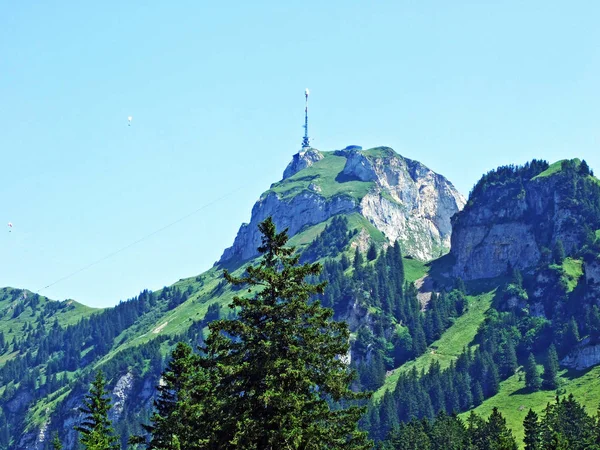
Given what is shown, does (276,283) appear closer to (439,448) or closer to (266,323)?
(266,323)

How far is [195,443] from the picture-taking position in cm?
4847

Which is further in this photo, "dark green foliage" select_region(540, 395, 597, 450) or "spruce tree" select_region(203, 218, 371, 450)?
"dark green foliage" select_region(540, 395, 597, 450)

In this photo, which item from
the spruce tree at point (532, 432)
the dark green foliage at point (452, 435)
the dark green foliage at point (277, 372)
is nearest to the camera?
the dark green foliage at point (277, 372)

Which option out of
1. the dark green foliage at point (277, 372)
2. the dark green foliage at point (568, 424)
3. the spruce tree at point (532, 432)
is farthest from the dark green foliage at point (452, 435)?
the dark green foliage at point (277, 372)

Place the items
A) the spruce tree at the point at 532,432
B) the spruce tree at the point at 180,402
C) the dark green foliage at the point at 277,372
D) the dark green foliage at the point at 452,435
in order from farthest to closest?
1. the spruce tree at the point at 532,432
2. the dark green foliage at the point at 452,435
3. the spruce tree at the point at 180,402
4. the dark green foliage at the point at 277,372

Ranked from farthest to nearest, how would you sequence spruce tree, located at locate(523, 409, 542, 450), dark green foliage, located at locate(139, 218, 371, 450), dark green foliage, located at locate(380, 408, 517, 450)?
spruce tree, located at locate(523, 409, 542, 450), dark green foliage, located at locate(380, 408, 517, 450), dark green foliage, located at locate(139, 218, 371, 450)

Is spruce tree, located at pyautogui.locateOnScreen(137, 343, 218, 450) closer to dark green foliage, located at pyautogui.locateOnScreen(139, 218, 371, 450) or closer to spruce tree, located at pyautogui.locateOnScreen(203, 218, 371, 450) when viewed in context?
dark green foliage, located at pyautogui.locateOnScreen(139, 218, 371, 450)

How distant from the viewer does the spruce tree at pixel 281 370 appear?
44.3m

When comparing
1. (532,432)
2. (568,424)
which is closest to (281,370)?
(532,432)

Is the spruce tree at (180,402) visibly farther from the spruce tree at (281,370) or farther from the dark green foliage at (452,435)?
the dark green foliage at (452,435)

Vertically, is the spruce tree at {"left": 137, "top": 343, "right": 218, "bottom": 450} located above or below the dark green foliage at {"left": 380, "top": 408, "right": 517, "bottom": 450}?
above

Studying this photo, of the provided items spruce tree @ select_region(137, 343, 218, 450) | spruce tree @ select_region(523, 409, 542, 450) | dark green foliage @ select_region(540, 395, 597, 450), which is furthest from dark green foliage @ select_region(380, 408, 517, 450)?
spruce tree @ select_region(137, 343, 218, 450)

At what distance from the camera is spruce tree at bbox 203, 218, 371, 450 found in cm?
4434

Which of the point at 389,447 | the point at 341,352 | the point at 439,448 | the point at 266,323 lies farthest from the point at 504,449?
the point at 389,447
